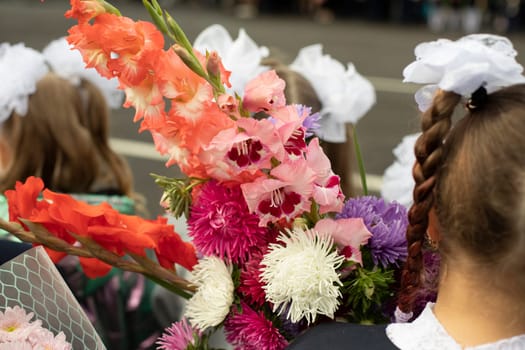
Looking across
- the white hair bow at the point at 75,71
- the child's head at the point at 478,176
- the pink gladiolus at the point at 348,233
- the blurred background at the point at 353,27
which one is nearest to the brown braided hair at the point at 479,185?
the child's head at the point at 478,176

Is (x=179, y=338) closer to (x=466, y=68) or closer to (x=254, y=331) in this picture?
(x=254, y=331)

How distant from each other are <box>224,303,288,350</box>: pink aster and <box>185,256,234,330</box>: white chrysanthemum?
0.03 metres

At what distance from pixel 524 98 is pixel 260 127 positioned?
0.38 meters

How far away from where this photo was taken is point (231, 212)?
1473mm

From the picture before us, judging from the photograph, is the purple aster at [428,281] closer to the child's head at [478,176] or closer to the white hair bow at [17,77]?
the child's head at [478,176]

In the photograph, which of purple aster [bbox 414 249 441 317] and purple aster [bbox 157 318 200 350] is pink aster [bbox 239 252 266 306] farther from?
purple aster [bbox 414 249 441 317]

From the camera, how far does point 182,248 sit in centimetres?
163

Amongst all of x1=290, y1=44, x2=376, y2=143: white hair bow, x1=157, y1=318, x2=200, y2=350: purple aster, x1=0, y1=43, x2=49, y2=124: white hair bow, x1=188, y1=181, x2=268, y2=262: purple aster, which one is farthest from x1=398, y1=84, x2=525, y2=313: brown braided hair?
x1=0, y1=43, x2=49, y2=124: white hair bow

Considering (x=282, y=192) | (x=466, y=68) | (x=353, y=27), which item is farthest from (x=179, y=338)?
(x=353, y=27)

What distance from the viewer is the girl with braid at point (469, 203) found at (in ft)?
4.05

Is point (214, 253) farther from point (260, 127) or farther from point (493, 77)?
point (493, 77)

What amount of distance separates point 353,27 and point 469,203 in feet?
46.5

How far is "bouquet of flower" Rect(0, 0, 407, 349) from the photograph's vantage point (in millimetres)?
1405

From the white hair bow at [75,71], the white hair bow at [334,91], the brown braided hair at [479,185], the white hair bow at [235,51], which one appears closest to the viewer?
the brown braided hair at [479,185]
